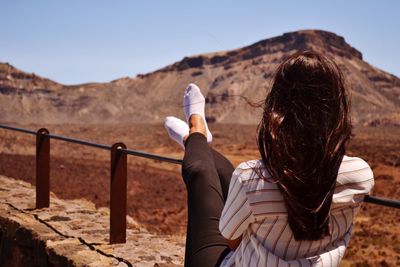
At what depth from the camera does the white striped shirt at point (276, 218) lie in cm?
150

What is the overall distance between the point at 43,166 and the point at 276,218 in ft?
11.0

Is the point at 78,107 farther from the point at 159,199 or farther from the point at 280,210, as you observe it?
the point at 280,210

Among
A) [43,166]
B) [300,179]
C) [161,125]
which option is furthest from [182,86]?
[300,179]

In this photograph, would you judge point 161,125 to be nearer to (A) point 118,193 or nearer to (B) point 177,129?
(A) point 118,193

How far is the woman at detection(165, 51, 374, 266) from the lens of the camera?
1.44 m

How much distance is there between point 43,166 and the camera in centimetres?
443

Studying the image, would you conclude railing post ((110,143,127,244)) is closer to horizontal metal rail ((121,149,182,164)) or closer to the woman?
horizontal metal rail ((121,149,182,164))

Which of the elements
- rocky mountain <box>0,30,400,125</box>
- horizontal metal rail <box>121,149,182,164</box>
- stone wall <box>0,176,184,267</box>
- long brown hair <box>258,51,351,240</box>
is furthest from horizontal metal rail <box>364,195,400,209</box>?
rocky mountain <box>0,30,400,125</box>

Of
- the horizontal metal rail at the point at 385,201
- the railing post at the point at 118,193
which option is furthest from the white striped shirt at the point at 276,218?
the railing post at the point at 118,193

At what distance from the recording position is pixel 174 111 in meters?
82.7

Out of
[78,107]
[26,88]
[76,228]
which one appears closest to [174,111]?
[78,107]

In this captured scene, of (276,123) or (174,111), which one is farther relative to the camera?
(174,111)

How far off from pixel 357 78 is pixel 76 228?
90.2 meters

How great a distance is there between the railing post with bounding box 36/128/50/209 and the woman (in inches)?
122
